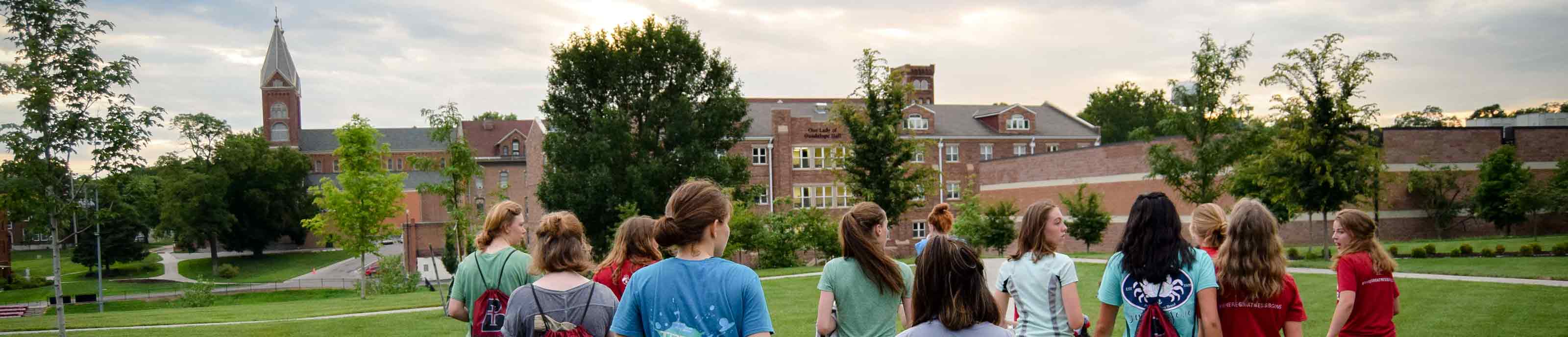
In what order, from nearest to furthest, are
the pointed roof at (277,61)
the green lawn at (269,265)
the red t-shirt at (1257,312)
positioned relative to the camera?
1. the red t-shirt at (1257,312)
2. the green lawn at (269,265)
3. the pointed roof at (277,61)

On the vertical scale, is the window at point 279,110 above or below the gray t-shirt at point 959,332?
above

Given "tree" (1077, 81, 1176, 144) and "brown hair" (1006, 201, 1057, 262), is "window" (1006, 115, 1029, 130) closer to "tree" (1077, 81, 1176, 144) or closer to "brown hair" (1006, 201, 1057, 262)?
"tree" (1077, 81, 1176, 144)

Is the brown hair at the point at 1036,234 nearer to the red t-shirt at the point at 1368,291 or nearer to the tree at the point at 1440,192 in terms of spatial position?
the red t-shirt at the point at 1368,291

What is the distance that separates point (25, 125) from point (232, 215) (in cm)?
6363

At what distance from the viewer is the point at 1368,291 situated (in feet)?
18.9

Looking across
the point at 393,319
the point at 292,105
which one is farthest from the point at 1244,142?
the point at 292,105

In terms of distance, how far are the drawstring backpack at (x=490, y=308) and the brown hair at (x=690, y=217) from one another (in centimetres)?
248

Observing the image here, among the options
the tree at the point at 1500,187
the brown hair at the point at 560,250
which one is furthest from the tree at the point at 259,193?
the tree at the point at 1500,187


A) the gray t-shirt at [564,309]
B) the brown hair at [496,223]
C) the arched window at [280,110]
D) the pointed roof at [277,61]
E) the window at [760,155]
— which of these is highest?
the pointed roof at [277,61]

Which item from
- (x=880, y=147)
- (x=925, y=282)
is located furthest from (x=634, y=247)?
(x=880, y=147)

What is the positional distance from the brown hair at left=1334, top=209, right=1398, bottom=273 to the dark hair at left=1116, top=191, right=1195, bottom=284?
171 cm

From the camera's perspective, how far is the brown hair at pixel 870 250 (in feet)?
16.1

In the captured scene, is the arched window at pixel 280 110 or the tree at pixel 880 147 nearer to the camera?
the tree at pixel 880 147

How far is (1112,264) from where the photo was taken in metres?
4.94
